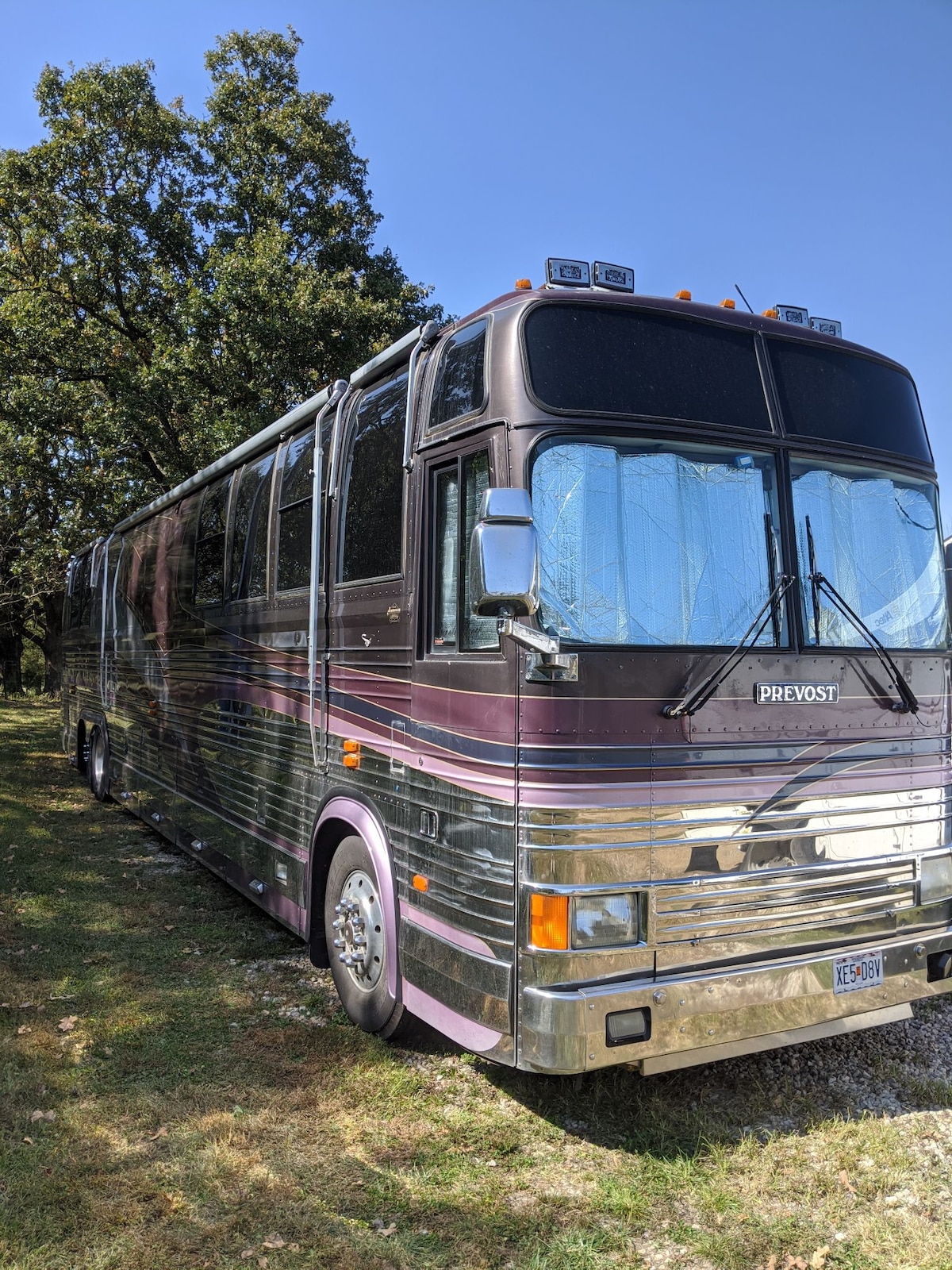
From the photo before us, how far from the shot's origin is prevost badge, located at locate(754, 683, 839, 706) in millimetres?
3746

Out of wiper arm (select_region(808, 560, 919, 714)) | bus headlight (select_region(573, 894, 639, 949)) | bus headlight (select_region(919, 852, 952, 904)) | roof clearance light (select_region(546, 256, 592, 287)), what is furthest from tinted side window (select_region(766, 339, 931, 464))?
bus headlight (select_region(573, 894, 639, 949))

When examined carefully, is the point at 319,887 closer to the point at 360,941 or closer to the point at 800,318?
the point at 360,941

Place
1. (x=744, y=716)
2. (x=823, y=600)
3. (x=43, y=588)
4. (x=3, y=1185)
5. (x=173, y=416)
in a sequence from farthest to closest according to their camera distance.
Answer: (x=43, y=588)
(x=173, y=416)
(x=823, y=600)
(x=744, y=716)
(x=3, y=1185)

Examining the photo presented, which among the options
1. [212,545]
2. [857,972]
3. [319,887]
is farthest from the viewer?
[212,545]

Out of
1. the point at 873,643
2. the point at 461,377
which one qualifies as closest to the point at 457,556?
the point at 461,377

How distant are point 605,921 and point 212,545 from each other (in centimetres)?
511

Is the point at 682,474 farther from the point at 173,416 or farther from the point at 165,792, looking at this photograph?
the point at 173,416

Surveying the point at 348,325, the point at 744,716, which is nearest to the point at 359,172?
the point at 348,325

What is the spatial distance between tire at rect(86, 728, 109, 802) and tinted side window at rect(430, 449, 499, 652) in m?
8.81

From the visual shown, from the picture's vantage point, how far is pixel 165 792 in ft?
29.1

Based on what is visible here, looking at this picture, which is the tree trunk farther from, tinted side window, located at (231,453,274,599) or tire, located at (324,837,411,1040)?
tire, located at (324,837,411,1040)

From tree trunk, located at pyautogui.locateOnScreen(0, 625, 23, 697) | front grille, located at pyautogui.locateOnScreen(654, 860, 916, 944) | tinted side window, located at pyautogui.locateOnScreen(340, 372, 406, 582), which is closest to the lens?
front grille, located at pyautogui.locateOnScreen(654, 860, 916, 944)

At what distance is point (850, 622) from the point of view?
4.00 metres

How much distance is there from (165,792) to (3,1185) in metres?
5.55
